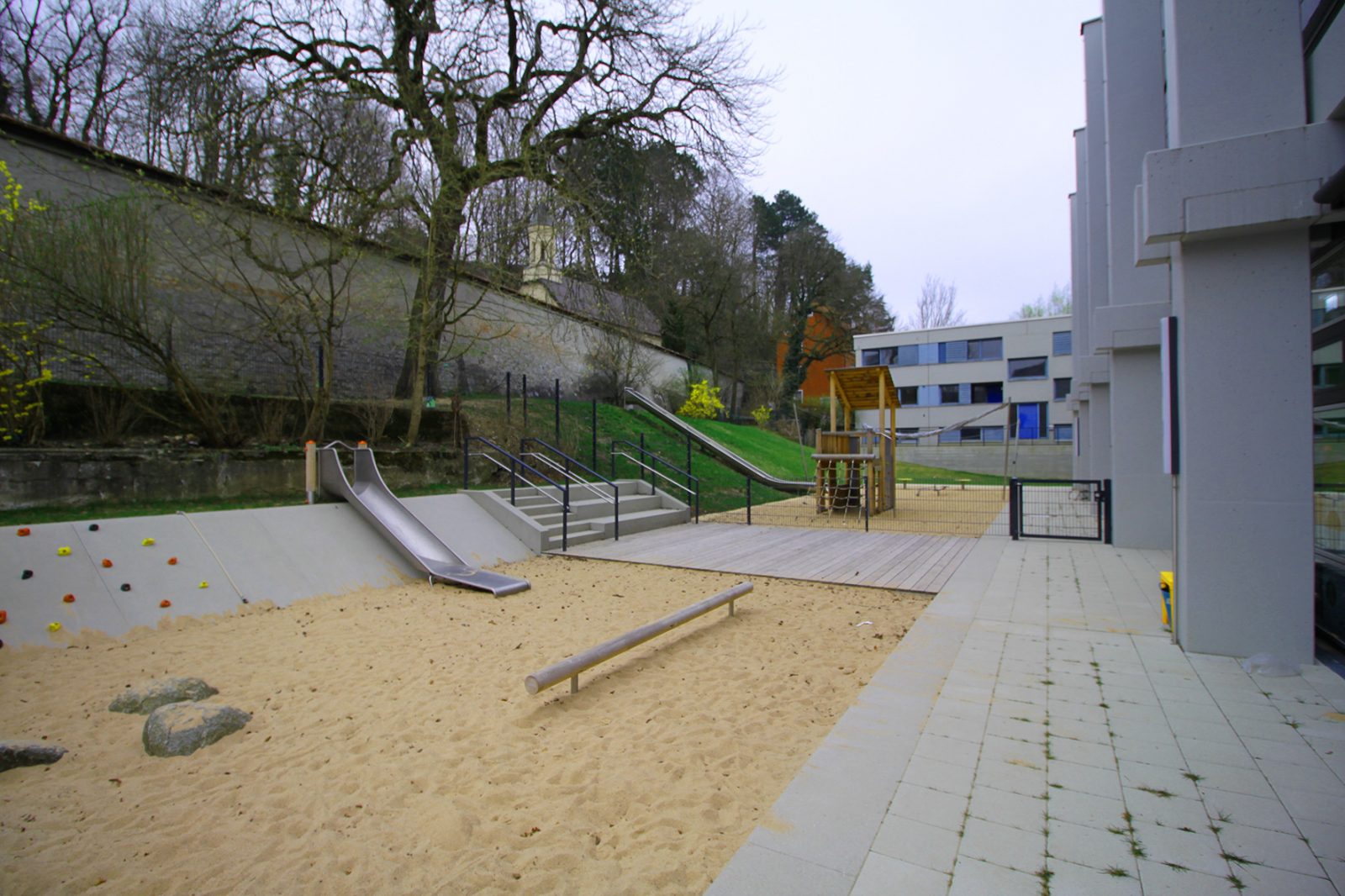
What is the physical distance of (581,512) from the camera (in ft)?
35.8

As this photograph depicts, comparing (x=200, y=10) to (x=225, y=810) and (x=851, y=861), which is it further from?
(x=851, y=861)

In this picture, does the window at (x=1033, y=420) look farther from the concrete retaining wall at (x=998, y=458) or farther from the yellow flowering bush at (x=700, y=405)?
the yellow flowering bush at (x=700, y=405)

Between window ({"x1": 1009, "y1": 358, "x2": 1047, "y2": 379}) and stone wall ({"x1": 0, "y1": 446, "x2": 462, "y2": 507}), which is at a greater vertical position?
window ({"x1": 1009, "y1": 358, "x2": 1047, "y2": 379})

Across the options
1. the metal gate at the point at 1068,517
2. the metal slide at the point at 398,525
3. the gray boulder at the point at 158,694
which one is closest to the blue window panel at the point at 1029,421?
the metal gate at the point at 1068,517

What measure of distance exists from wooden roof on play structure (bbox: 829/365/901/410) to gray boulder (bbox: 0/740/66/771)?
11959mm

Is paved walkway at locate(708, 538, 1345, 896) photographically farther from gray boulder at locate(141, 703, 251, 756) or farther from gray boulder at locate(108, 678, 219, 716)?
gray boulder at locate(108, 678, 219, 716)

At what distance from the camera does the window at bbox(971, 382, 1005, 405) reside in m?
34.5

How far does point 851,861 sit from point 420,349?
10094 millimetres

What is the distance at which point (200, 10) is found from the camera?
11156 millimetres

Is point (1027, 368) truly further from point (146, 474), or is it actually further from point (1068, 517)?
point (146, 474)

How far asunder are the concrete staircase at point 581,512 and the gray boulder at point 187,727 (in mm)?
5732

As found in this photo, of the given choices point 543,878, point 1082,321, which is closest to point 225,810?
point 543,878

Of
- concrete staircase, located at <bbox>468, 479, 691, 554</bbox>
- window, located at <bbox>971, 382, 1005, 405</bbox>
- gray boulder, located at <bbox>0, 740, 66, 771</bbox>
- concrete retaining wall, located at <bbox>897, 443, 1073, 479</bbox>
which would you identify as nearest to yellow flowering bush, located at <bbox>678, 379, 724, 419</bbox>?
concrete retaining wall, located at <bbox>897, 443, 1073, 479</bbox>

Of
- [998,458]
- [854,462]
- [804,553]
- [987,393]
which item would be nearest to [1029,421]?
[987,393]
